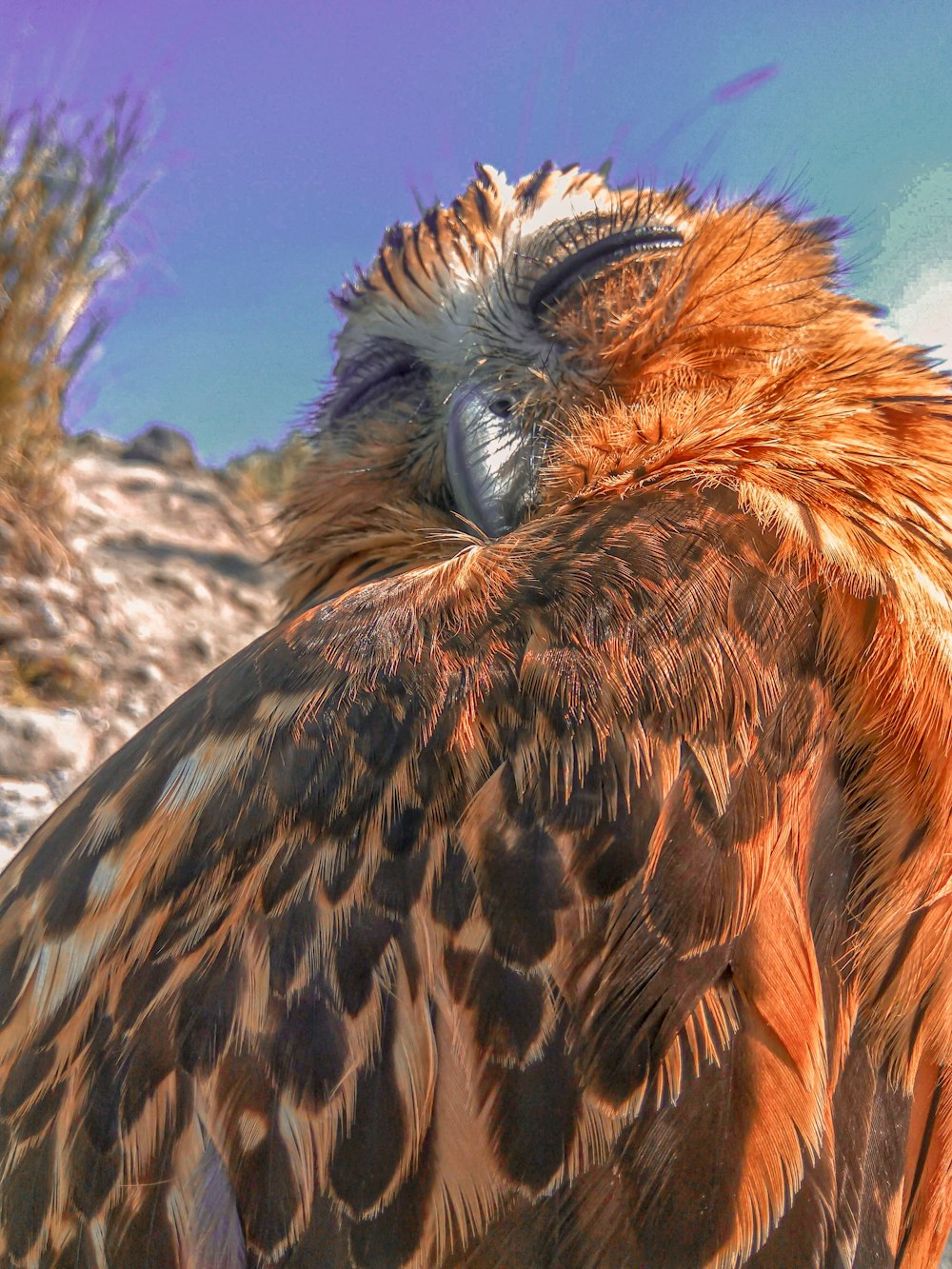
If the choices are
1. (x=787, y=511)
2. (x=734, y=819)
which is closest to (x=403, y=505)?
(x=787, y=511)

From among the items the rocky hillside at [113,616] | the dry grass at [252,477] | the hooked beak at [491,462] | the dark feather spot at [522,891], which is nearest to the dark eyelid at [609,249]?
the hooked beak at [491,462]

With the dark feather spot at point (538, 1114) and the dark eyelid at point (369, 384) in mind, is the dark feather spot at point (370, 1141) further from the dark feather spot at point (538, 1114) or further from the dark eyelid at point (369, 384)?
the dark eyelid at point (369, 384)

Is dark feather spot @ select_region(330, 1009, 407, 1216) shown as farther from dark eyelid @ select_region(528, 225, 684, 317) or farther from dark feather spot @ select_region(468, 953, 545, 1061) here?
dark eyelid @ select_region(528, 225, 684, 317)

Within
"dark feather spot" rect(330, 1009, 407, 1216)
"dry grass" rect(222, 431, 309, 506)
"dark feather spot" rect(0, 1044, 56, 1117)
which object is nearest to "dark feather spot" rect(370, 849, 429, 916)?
"dark feather spot" rect(330, 1009, 407, 1216)

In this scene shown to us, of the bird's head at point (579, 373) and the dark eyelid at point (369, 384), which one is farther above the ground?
the dark eyelid at point (369, 384)

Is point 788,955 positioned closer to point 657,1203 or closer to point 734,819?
point 734,819

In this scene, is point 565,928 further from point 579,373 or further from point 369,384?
point 369,384
